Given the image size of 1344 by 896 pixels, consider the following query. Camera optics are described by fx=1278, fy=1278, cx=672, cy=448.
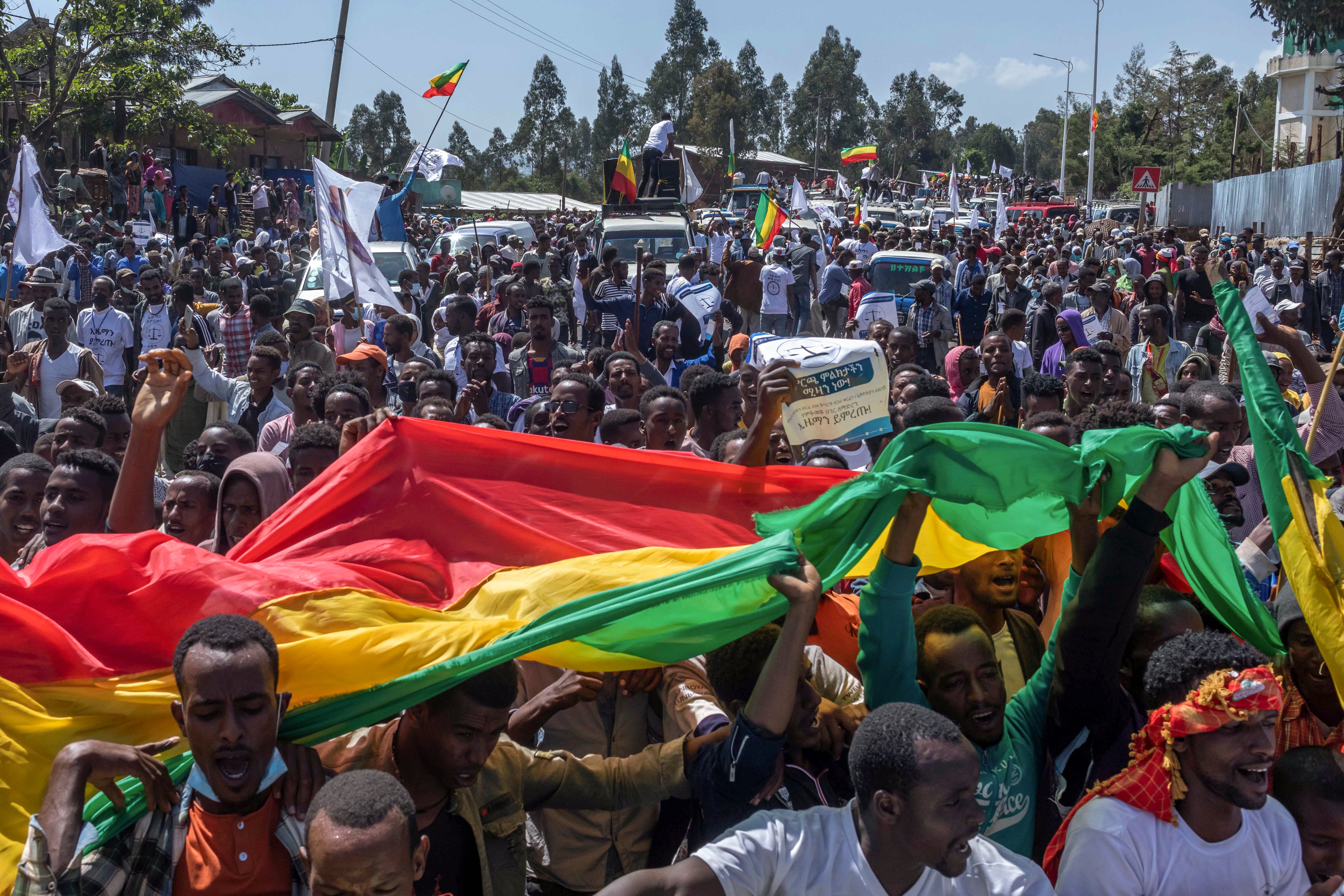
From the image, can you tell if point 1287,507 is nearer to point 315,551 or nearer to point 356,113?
point 315,551

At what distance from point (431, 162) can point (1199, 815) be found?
709 inches

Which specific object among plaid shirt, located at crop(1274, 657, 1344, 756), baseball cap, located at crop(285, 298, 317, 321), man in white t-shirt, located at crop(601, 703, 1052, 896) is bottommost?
plaid shirt, located at crop(1274, 657, 1344, 756)

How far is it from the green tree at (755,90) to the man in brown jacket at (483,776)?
9049 cm

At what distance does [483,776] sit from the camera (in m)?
3.16

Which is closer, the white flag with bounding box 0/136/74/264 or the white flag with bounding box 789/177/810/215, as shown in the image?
the white flag with bounding box 0/136/74/264

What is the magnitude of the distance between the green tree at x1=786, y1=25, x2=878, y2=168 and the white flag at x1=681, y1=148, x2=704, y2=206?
8105 cm

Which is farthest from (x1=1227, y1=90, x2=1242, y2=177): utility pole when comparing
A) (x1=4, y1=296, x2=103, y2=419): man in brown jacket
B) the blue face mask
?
the blue face mask

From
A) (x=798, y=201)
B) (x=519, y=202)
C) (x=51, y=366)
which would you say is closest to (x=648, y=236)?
(x=798, y=201)

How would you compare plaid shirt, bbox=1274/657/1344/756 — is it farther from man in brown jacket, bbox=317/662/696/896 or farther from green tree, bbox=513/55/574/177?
green tree, bbox=513/55/574/177

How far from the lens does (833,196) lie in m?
49.7

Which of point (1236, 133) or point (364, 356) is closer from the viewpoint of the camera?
point (364, 356)

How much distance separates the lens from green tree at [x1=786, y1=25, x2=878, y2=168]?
10244 centimetres

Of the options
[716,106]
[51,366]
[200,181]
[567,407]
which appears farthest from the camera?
[716,106]

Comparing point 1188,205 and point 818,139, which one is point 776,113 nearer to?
point 818,139
